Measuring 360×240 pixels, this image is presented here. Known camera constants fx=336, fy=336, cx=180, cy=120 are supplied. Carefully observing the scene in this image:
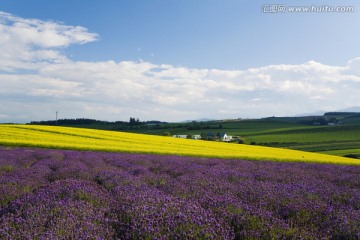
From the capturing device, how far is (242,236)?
3.40m

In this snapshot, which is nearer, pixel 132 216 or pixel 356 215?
pixel 132 216

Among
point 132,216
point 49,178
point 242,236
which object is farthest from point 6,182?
point 242,236

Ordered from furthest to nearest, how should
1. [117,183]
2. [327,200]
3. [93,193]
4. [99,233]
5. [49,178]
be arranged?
[49,178]
[117,183]
[327,200]
[93,193]
[99,233]

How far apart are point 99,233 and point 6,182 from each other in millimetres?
3460

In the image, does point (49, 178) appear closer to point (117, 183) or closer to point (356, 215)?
point (117, 183)

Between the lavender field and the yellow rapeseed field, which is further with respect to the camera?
the yellow rapeseed field

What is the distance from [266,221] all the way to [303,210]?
→ 3.18 ft

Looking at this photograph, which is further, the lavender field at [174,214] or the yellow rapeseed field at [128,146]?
the yellow rapeseed field at [128,146]

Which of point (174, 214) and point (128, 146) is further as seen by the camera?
point (128, 146)

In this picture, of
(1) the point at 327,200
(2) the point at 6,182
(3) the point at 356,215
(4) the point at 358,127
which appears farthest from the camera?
(4) the point at 358,127

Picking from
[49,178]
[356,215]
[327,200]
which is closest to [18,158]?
[49,178]

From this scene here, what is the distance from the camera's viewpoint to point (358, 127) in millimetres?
61375

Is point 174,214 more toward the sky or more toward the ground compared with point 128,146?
more toward the sky

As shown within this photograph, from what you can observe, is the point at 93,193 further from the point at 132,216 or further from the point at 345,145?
the point at 345,145
